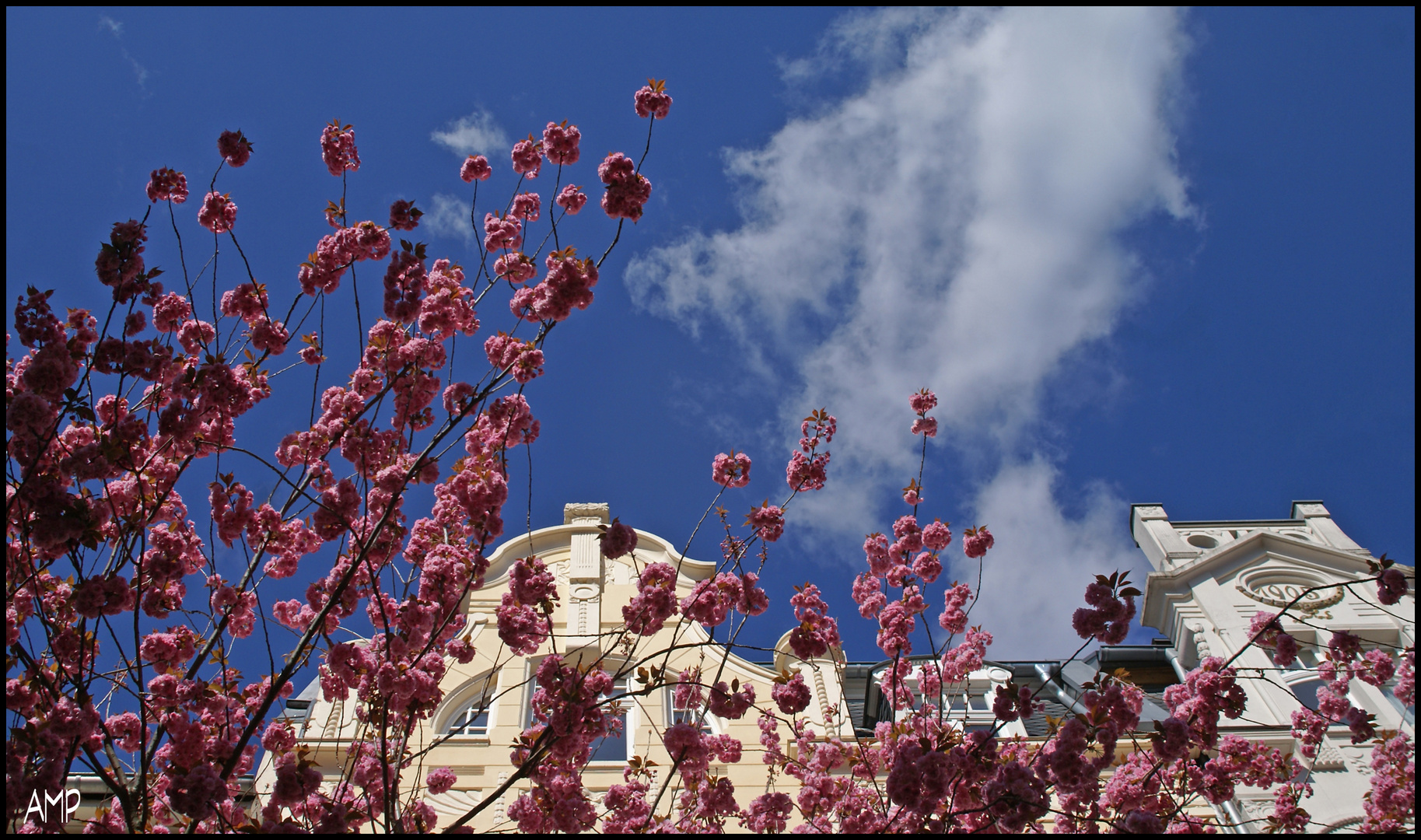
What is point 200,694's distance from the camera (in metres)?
5.66

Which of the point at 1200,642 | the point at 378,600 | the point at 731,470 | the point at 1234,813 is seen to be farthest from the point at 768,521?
the point at 1200,642

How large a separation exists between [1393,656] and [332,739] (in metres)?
12.6

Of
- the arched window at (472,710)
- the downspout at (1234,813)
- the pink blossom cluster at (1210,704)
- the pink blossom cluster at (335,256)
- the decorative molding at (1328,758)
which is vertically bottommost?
the downspout at (1234,813)

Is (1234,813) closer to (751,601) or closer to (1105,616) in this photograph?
(1105,616)

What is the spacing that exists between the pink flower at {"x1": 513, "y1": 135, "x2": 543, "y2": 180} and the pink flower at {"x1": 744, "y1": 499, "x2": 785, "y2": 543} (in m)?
3.71

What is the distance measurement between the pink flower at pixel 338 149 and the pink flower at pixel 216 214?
2.84 feet

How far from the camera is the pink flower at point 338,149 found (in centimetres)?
690

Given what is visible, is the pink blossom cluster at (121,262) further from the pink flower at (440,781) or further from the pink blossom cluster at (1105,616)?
the pink blossom cluster at (1105,616)

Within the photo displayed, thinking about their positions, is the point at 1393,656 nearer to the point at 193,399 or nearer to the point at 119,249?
the point at 193,399

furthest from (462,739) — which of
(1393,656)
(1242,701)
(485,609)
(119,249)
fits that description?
(1393,656)

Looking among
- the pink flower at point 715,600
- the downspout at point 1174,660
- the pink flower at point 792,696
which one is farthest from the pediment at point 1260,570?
the pink flower at point 715,600

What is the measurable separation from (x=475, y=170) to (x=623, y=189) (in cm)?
215

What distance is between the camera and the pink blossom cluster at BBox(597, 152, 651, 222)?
6.16 meters

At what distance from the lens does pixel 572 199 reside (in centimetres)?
728
